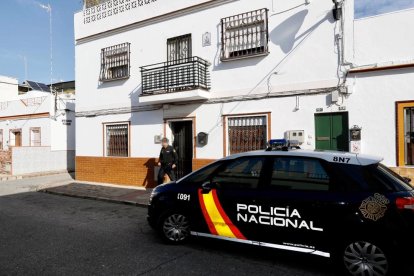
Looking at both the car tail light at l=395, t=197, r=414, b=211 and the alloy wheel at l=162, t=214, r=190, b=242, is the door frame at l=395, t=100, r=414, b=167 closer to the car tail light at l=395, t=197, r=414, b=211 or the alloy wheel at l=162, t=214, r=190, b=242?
the car tail light at l=395, t=197, r=414, b=211

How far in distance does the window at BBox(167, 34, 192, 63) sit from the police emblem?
763 cm

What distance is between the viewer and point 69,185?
449 inches

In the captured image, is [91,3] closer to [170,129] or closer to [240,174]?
[170,129]

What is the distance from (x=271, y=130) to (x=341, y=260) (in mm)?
4839

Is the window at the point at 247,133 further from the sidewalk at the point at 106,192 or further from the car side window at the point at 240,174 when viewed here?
the car side window at the point at 240,174

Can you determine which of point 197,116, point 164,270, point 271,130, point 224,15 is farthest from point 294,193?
point 224,15

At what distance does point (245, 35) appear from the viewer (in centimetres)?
866

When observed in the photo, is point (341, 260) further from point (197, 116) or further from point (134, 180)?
point (134, 180)

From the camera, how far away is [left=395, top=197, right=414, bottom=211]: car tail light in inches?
134

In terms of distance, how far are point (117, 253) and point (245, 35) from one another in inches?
267

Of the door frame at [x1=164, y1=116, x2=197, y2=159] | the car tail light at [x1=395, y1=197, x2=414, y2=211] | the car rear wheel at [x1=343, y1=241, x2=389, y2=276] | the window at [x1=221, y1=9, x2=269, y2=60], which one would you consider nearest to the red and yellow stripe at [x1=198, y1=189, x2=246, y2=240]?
the car rear wheel at [x1=343, y1=241, x2=389, y2=276]

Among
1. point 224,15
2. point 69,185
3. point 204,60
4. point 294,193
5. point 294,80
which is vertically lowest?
point 69,185

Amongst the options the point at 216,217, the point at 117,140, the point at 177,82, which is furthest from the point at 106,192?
the point at 216,217

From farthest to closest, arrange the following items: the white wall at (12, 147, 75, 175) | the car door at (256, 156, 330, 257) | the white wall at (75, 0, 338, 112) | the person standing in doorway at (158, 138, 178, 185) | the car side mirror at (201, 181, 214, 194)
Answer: the white wall at (12, 147, 75, 175), the person standing in doorway at (158, 138, 178, 185), the white wall at (75, 0, 338, 112), the car side mirror at (201, 181, 214, 194), the car door at (256, 156, 330, 257)
